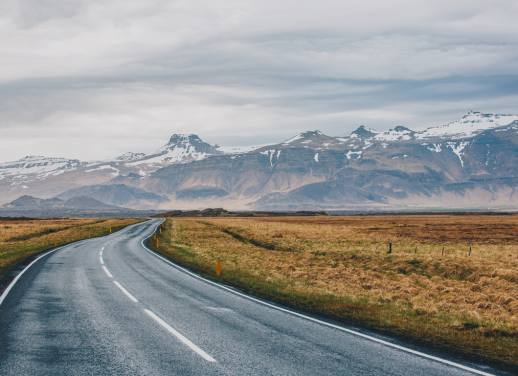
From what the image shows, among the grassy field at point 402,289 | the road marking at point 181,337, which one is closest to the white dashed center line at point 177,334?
the road marking at point 181,337

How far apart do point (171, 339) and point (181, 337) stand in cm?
28

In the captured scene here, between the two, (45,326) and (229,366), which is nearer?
(229,366)

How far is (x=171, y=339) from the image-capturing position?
12.2 m

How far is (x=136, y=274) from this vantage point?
83.4 ft

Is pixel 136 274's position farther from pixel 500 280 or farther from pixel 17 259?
pixel 500 280

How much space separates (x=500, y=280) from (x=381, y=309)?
1300 cm

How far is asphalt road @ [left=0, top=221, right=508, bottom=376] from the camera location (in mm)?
10117

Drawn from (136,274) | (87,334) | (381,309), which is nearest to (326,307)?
(381,309)

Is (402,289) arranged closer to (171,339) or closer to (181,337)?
(181,337)

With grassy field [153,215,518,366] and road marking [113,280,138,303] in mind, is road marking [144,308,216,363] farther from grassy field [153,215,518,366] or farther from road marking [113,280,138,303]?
grassy field [153,215,518,366]

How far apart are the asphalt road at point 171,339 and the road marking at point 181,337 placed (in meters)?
0.02

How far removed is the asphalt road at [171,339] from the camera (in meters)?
10.1

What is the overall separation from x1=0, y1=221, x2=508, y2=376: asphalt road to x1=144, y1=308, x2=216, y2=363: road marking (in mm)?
20

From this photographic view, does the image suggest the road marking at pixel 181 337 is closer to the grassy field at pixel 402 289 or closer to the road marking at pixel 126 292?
the road marking at pixel 126 292
